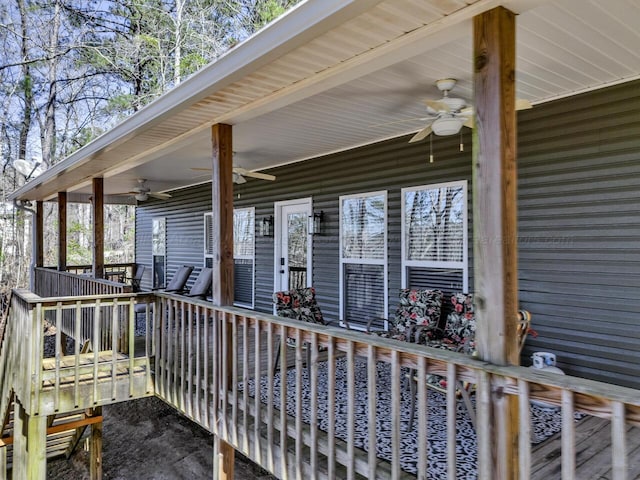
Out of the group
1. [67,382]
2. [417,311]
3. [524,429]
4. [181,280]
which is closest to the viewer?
[524,429]

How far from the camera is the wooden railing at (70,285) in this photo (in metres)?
5.07

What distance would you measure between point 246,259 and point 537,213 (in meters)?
5.47

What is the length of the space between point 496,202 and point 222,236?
97.0 inches

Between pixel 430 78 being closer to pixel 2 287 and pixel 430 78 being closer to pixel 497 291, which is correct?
pixel 497 291

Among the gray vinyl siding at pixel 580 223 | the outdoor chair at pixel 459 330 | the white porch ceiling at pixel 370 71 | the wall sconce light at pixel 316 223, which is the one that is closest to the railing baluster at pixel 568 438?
the white porch ceiling at pixel 370 71

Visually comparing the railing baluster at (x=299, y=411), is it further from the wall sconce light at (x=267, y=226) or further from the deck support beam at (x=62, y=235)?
the deck support beam at (x=62, y=235)

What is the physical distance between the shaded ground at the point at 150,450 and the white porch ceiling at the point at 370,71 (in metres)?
3.87

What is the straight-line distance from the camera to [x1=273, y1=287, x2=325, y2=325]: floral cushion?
4.91 m

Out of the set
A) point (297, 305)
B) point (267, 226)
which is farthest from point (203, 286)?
point (297, 305)

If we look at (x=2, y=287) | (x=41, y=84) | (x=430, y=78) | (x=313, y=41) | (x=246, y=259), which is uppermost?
(x=41, y=84)

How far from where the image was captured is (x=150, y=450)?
5781mm

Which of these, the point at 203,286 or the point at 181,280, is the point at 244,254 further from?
the point at 181,280

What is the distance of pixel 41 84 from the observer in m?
15.0

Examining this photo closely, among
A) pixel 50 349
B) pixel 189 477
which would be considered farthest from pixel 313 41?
pixel 50 349
